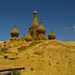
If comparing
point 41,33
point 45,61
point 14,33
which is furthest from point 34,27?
point 45,61

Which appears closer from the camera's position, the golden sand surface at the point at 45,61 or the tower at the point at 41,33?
the golden sand surface at the point at 45,61

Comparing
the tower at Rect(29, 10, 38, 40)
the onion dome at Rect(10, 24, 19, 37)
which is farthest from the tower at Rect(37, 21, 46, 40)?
the onion dome at Rect(10, 24, 19, 37)

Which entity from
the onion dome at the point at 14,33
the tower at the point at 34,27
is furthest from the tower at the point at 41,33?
the onion dome at the point at 14,33

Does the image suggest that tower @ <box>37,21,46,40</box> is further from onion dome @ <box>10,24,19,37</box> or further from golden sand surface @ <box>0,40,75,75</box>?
golden sand surface @ <box>0,40,75,75</box>

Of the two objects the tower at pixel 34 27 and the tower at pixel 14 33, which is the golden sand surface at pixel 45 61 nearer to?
the tower at pixel 34 27

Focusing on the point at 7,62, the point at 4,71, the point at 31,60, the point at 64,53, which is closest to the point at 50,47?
the point at 64,53

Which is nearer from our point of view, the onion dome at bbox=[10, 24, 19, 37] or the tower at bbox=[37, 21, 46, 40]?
the tower at bbox=[37, 21, 46, 40]

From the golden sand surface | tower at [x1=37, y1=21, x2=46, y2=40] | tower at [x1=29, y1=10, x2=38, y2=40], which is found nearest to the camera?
the golden sand surface

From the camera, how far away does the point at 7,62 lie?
55.5 feet

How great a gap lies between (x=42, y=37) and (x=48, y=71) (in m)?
12.9

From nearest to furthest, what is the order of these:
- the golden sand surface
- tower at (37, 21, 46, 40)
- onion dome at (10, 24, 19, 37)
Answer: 1. the golden sand surface
2. tower at (37, 21, 46, 40)
3. onion dome at (10, 24, 19, 37)

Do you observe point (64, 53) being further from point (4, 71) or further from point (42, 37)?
point (4, 71)

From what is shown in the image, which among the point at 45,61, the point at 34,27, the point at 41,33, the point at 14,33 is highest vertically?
the point at 34,27

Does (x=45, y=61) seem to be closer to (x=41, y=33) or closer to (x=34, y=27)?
(x=41, y=33)
